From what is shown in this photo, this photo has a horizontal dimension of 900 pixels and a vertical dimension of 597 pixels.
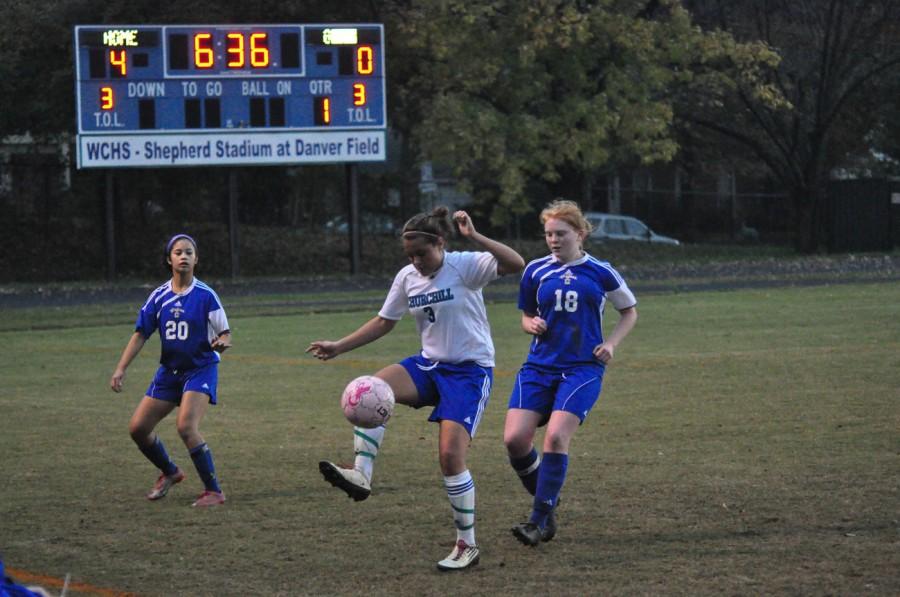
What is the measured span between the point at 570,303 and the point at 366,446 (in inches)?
52.9

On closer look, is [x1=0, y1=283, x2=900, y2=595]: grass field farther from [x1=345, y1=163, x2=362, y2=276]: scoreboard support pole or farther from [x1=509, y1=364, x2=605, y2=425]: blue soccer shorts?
[x1=345, y1=163, x2=362, y2=276]: scoreboard support pole

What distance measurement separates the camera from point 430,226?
791 cm

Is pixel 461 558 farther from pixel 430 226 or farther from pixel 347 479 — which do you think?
pixel 430 226

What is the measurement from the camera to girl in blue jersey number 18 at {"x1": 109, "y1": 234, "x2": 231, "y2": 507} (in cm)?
973

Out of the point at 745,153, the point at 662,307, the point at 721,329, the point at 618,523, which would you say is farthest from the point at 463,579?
the point at 745,153

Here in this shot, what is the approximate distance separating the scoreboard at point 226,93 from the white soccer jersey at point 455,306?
81.2 ft

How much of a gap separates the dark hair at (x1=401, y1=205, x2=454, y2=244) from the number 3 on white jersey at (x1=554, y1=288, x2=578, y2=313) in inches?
31.2

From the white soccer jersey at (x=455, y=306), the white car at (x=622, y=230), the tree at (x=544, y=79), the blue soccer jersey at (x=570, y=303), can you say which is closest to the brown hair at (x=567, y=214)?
the blue soccer jersey at (x=570, y=303)

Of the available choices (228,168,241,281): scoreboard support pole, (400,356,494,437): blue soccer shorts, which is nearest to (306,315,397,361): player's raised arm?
(400,356,494,437): blue soccer shorts

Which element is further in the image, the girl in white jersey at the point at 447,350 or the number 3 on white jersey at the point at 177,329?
the number 3 on white jersey at the point at 177,329

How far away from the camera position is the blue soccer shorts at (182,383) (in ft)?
32.3

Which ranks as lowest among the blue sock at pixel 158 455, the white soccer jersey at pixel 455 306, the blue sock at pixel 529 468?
the blue sock at pixel 158 455

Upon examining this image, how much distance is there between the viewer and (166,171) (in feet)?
133

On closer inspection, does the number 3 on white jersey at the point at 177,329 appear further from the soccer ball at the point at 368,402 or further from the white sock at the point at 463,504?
the white sock at the point at 463,504
